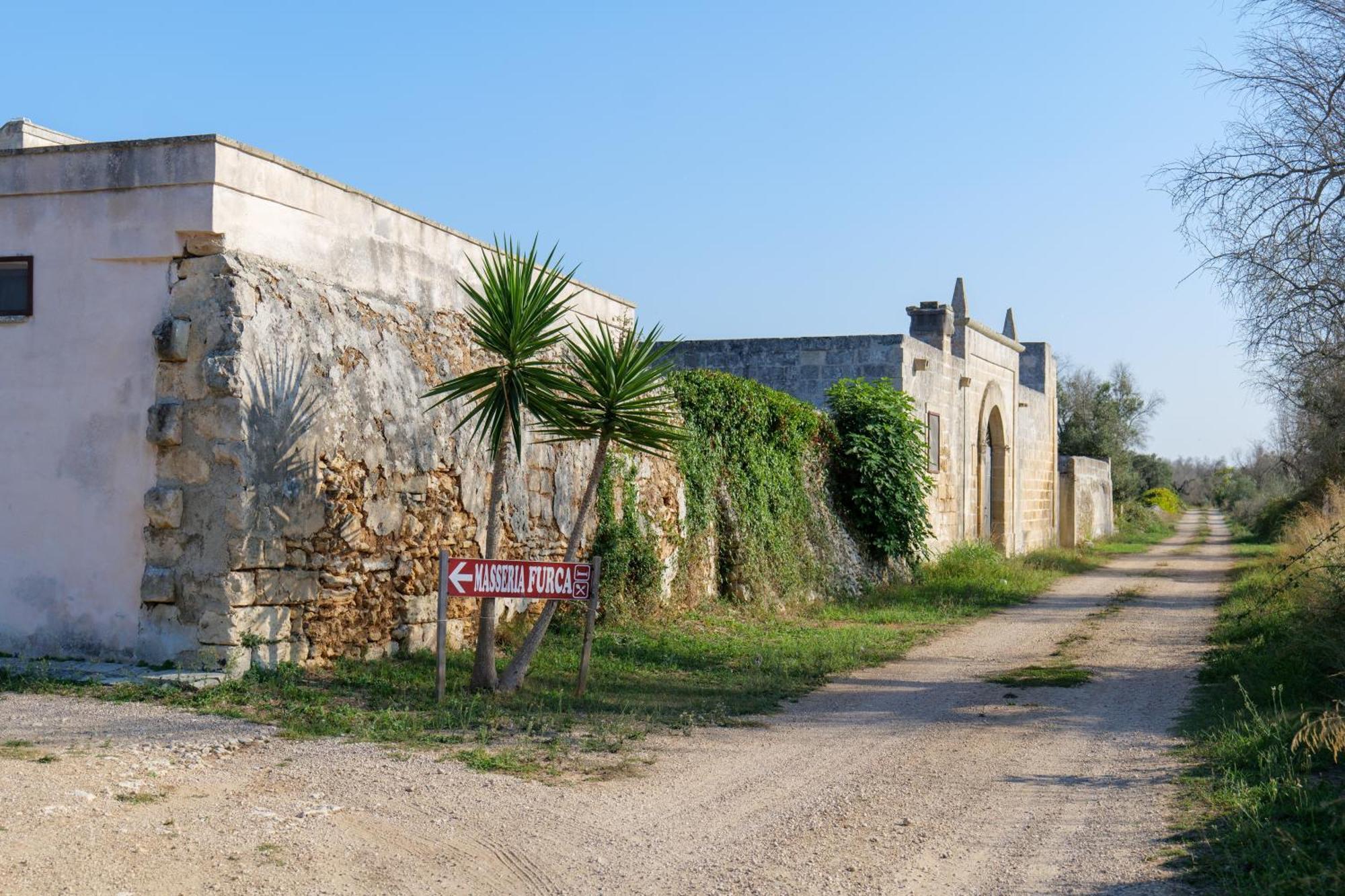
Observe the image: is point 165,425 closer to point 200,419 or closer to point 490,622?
point 200,419

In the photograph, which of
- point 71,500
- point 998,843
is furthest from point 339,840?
point 71,500

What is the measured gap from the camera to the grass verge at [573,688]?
277 inches

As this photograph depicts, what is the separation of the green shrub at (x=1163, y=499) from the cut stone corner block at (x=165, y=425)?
54818 mm

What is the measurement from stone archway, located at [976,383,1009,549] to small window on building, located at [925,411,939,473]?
3.02 metres

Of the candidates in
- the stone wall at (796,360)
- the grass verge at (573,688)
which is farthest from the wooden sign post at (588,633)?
the stone wall at (796,360)

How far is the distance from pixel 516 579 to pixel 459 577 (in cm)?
46

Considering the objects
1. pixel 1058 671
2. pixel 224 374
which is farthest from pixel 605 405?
pixel 1058 671

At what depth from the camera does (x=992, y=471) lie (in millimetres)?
26328

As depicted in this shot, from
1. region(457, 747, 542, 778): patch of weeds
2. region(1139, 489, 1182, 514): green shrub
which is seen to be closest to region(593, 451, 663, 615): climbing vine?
region(457, 747, 542, 778): patch of weeds

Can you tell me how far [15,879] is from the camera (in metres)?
4.27

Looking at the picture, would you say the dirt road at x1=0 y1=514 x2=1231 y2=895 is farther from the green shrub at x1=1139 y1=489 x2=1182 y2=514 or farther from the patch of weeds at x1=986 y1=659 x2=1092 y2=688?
the green shrub at x1=1139 y1=489 x2=1182 y2=514

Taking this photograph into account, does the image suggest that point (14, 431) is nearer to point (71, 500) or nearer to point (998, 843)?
point (71, 500)

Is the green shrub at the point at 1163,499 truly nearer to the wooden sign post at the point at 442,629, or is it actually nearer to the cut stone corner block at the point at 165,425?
the wooden sign post at the point at 442,629

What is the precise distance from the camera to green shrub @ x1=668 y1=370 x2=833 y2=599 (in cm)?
1433
